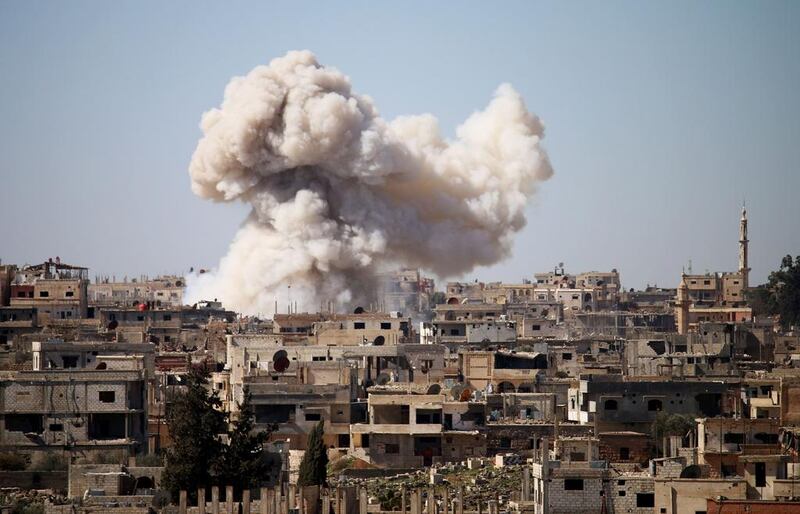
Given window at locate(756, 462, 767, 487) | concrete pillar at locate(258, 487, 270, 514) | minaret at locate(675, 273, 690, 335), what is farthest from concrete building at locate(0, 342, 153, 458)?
minaret at locate(675, 273, 690, 335)

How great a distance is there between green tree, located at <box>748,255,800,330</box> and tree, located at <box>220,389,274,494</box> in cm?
5649

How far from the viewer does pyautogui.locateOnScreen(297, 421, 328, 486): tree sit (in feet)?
127

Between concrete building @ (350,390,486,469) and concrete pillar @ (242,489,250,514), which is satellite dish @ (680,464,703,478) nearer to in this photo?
concrete pillar @ (242,489,250,514)

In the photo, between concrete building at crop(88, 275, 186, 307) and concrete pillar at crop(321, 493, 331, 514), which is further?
concrete building at crop(88, 275, 186, 307)

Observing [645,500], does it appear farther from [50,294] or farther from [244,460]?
[50,294]

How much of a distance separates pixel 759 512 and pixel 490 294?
86.4 m

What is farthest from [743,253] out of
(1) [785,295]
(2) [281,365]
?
(2) [281,365]

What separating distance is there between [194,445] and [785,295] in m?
59.4

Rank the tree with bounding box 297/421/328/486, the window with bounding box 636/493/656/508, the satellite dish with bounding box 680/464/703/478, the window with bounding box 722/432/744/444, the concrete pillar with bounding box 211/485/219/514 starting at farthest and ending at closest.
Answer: the window with bounding box 722/432/744/444 < the tree with bounding box 297/421/328/486 < the satellite dish with bounding box 680/464/703/478 < the window with bounding box 636/493/656/508 < the concrete pillar with bounding box 211/485/219/514

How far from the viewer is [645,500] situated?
1377 inches

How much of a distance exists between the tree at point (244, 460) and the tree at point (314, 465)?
100 cm

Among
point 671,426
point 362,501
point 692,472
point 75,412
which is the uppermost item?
point 75,412

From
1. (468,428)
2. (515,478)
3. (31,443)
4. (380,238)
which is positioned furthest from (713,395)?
(380,238)

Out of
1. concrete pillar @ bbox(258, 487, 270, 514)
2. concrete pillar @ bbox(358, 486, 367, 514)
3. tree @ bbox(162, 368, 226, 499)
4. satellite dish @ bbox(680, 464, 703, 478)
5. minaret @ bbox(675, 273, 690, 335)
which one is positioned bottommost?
concrete pillar @ bbox(358, 486, 367, 514)
